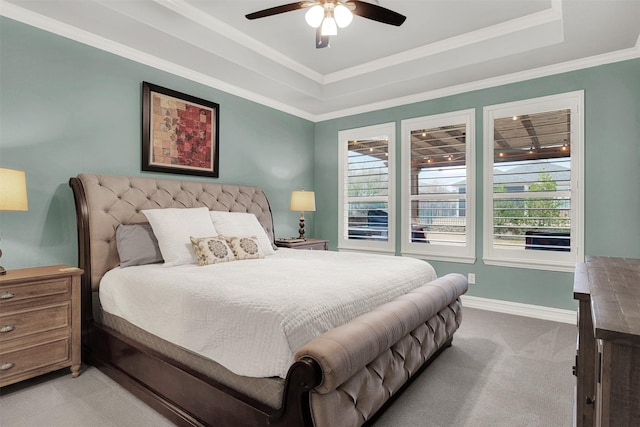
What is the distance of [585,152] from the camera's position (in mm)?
3438

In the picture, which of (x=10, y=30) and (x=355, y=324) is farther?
(x=10, y=30)

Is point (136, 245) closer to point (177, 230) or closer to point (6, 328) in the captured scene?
point (177, 230)

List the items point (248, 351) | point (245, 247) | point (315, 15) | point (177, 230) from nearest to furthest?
point (248, 351), point (315, 15), point (177, 230), point (245, 247)

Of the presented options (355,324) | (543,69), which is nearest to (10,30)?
(355,324)

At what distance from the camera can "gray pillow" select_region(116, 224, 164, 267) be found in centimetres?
264

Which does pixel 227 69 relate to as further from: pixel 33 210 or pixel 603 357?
pixel 603 357

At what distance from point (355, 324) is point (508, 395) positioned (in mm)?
1264

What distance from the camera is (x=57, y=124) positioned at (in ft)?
9.04

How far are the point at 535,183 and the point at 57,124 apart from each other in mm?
4485

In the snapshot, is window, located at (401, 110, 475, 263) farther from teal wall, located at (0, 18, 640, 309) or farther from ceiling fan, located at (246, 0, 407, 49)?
ceiling fan, located at (246, 0, 407, 49)

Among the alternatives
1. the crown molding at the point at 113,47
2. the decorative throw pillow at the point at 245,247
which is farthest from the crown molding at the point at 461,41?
the decorative throw pillow at the point at 245,247

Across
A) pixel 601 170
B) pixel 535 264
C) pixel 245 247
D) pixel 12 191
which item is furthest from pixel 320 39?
pixel 535 264

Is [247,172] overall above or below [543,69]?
below

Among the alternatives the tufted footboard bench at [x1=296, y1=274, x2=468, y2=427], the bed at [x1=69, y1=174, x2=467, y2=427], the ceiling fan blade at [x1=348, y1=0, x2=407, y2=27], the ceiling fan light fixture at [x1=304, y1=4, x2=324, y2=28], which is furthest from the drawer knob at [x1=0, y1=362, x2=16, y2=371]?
the ceiling fan blade at [x1=348, y1=0, x2=407, y2=27]
